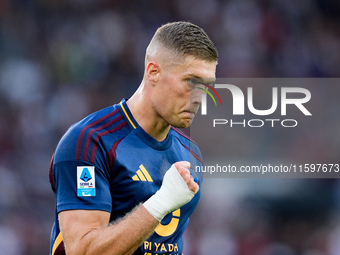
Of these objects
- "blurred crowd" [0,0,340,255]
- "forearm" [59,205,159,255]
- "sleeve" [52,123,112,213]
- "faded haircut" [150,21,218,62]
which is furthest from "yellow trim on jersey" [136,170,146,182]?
"blurred crowd" [0,0,340,255]

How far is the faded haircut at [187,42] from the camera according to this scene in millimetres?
2992

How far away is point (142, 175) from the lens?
295 cm

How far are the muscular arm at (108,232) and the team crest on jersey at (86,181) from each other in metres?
0.10

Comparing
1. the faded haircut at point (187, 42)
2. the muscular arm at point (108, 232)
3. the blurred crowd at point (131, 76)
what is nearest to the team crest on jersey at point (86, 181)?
the muscular arm at point (108, 232)

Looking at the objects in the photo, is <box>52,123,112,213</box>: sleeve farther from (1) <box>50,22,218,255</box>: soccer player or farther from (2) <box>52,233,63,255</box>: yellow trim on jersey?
(2) <box>52,233,63,255</box>: yellow trim on jersey

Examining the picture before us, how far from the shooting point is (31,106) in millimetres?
7641

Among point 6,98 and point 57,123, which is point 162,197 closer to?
point 57,123

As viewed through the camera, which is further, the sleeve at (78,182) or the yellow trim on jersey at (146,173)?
the yellow trim on jersey at (146,173)

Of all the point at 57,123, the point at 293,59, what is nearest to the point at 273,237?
Result: the point at 293,59

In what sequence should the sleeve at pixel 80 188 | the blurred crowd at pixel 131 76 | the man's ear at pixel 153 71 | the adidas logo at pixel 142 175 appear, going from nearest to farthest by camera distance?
the sleeve at pixel 80 188, the adidas logo at pixel 142 175, the man's ear at pixel 153 71, the blurred crowd at pixel 131 76

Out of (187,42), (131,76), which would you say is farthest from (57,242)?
(131,76)

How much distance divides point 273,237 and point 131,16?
12.7 ft

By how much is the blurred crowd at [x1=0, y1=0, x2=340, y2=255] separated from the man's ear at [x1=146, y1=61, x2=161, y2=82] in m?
3.77

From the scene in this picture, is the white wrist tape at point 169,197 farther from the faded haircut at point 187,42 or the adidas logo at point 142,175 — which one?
the faded haircut at point 187,42
